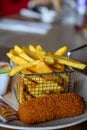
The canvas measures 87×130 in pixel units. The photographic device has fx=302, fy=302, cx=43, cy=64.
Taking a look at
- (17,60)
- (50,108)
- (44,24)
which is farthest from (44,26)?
(50,108)

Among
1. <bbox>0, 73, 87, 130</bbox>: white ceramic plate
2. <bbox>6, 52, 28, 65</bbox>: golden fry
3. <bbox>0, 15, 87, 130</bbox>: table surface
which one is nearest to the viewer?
<bbox>0, 73, 87, 130</bbox>: white ceramic plate

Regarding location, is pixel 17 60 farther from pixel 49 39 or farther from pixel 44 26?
pixel 44 26

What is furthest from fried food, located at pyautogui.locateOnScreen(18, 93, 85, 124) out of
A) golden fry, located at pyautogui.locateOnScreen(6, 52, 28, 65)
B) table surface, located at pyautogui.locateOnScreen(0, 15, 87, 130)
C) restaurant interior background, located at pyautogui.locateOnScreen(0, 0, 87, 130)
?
table surface, located at pyautogui.locateOnScreen(0, 15, 87, 130)

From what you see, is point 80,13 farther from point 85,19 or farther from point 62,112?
point 62,112

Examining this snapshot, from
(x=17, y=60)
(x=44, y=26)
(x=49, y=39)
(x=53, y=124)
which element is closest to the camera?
(x=53, y=124)

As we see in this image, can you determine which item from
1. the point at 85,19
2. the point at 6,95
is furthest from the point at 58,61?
the point at 85,19

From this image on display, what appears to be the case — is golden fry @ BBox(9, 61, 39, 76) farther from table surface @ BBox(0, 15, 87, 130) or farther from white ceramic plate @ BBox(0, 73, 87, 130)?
table surface @ BBox(0, 15, 87, 130)
